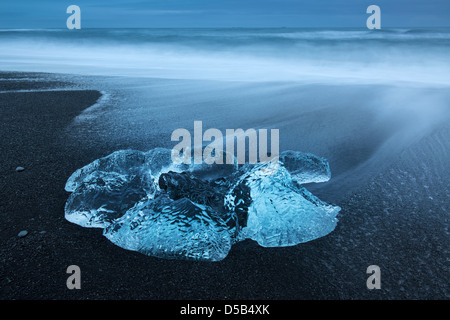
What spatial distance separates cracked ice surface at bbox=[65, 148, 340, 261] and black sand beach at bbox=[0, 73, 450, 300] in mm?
47

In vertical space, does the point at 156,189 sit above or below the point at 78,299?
above

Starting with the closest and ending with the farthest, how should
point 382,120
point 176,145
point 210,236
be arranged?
point 210,236, point 176,145, point 382,120

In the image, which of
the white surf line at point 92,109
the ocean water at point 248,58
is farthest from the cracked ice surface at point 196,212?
the ocean water at point 248,58

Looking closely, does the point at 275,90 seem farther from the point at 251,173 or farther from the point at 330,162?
the point at 251,173

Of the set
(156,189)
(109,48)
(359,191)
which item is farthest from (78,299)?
(109,48)

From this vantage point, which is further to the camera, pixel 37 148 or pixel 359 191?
pixel 37 148

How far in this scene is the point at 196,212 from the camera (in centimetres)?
146

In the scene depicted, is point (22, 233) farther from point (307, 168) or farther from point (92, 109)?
point (92, 109)

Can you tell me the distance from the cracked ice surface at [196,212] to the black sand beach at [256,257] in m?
0.05

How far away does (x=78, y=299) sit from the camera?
1.18 metres

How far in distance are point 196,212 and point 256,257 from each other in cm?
30

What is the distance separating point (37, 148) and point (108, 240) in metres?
1.38

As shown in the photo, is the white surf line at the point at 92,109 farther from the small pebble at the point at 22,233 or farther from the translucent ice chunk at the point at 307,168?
the translucent ice chunk at the point at 307,168

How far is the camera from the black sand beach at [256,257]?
4.03ft
